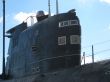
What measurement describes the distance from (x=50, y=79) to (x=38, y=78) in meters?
1.23

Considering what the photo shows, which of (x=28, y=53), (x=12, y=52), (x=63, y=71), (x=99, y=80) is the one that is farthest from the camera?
(x=12, y=52)

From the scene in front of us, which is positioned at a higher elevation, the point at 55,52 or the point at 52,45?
the point at 52,45

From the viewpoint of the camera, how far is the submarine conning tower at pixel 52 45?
1906 cm

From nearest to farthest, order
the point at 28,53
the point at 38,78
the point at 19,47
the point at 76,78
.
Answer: the point at 76,78 < the point at 38,78 < the point at 28,53 < the point at 19,47

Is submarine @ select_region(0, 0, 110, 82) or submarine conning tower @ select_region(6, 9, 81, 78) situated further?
submarine conning tower @ select_region(6, 9, 81, 78)

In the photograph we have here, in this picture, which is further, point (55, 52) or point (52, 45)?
point (52, 45)

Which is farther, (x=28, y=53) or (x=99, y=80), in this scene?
(x=28, y=53)

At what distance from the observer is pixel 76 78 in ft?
54.2

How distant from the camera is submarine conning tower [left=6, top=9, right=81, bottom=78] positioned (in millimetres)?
19062

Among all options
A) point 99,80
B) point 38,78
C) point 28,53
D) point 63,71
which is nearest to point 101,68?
point 99,80

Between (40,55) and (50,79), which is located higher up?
(40,55)

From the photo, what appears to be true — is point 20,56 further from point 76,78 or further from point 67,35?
point 76,78

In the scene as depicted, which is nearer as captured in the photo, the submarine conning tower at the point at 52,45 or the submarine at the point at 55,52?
the submarine at the point at 55,52

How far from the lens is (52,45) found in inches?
768
